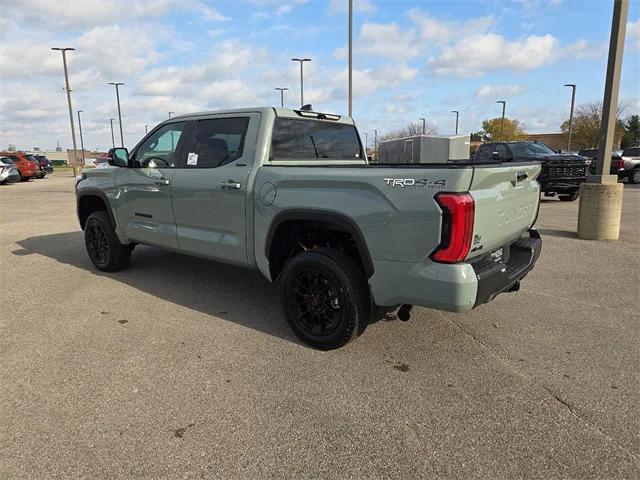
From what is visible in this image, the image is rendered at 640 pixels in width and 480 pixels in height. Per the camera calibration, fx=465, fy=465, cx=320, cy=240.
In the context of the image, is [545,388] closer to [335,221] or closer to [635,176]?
[335,221]

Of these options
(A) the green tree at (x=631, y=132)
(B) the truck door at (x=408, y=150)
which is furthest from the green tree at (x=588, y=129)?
(B) the truck door at (x=408, y=150)

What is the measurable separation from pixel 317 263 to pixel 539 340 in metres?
1.95

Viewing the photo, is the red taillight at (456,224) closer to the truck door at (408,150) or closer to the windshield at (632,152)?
the windshield at (632,152)

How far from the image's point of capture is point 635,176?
802 inches

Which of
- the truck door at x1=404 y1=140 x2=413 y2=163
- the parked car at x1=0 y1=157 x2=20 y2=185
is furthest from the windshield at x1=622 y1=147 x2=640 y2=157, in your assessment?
the parked car at x1=0 y1=157 x2=20 y2=185

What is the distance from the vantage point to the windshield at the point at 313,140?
4270 mm

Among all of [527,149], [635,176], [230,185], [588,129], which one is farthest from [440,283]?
[588,129]

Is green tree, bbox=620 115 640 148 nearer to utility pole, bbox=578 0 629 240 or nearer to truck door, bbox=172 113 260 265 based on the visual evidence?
utility pole, bbox=578 0 629 240

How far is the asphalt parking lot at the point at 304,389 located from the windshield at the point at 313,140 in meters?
1.54

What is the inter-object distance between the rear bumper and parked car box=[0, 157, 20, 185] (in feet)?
90.2

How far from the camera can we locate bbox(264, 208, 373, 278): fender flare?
3.25 m

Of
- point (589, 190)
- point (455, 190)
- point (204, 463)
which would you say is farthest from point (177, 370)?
point (589, 190)

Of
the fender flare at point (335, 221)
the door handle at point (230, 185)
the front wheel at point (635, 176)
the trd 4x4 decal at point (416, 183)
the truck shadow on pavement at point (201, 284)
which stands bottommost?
the truck shadow on pavement at point (201, 284)

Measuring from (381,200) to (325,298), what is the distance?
3.18ft
